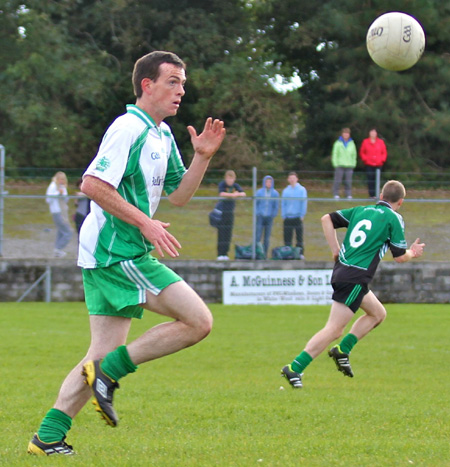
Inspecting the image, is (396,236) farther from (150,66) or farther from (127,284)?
(127,284)

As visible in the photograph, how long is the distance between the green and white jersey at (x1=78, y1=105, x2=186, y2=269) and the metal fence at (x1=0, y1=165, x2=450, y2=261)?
12.4m

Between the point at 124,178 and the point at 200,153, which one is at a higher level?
the point at 200,153

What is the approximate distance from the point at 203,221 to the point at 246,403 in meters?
10.7

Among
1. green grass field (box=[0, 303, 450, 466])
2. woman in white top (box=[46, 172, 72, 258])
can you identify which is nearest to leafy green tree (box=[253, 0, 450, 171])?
woman in white top (box=[46, 172, 72, 258])

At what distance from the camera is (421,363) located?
33.5 feet

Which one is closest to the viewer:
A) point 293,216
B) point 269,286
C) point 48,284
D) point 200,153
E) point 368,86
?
point 200,153

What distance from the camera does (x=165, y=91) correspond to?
5020mm

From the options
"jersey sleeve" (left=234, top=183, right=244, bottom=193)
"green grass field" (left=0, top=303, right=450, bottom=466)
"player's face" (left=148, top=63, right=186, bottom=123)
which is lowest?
"green grass field" (left=0, top=303, right=450, bottom=466)

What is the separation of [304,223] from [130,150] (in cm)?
1317

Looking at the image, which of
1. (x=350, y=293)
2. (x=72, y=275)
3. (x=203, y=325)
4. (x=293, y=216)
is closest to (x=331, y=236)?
(x=350, y=293)

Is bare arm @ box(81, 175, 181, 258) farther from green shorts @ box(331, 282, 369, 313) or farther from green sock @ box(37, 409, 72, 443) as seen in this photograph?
green shorts @ box(331, 282, 369, 313)

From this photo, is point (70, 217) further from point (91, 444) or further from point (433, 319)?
point (91, 444)

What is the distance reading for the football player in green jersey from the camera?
469cm

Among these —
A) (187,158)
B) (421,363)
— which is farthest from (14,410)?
(187,158)
